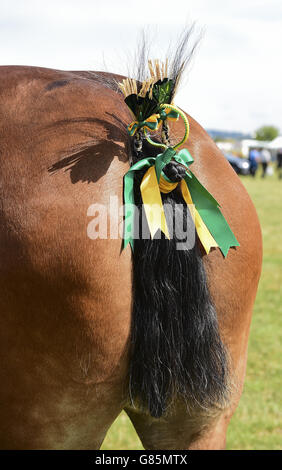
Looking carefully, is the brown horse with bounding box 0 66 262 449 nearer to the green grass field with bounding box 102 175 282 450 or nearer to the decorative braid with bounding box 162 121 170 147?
the decorative braid with bounding box 162 121 170 147

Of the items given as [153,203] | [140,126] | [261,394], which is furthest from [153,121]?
[261,394]

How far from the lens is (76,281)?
142 centimetres

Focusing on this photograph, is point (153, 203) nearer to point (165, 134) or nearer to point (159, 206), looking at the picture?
point (159, 206)

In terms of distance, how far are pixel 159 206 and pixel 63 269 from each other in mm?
310

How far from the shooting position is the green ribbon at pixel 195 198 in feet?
4.89

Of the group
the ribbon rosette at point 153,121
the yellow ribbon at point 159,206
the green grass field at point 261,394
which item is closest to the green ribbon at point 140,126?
the ribbon rosette at point 153,121

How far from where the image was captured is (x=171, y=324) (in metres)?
1.54

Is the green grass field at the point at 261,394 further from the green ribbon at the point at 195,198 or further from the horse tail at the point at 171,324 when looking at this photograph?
the green ribbon at the point at 195,198

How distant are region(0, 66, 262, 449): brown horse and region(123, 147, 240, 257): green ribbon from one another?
0.03 meters

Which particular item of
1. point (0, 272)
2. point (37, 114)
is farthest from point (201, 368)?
point (37, 114)

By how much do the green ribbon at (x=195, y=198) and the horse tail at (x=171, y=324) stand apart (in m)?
0.04

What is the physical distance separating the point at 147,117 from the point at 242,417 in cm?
262
